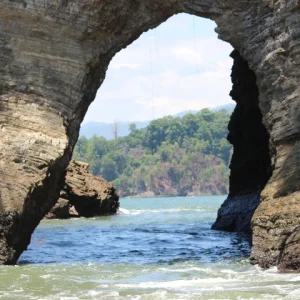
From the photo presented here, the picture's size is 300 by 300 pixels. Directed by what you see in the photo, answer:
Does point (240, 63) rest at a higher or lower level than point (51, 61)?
higher

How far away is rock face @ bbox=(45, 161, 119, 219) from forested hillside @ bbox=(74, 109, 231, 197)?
3828 inches

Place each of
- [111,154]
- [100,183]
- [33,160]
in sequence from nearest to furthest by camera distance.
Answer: [33,160] → [100,183] → [111,154]

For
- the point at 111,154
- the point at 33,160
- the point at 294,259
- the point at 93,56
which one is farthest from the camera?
the point at 111,154

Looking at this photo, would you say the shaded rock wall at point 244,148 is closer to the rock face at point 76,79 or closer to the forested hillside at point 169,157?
the rock face at point 76,79

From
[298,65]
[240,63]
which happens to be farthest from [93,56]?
[240,63]

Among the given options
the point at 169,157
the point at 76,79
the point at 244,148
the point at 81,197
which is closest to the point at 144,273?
the point at 76,79

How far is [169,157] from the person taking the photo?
146750 mm

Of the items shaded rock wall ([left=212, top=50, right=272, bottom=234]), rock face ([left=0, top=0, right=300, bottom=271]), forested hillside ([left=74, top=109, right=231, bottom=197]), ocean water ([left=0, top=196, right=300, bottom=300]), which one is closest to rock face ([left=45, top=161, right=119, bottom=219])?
shaded rock wall ([left=212, top=50, right=272, bottom=234])

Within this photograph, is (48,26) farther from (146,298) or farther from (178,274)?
(146,298)

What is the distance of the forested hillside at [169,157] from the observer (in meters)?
142

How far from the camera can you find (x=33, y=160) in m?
14.8

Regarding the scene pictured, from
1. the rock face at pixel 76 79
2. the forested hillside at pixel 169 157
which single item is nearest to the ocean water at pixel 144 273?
the rock face at pixel 76 79

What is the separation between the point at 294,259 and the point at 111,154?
142857 millimetres

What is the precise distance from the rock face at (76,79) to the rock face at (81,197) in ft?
72.3
